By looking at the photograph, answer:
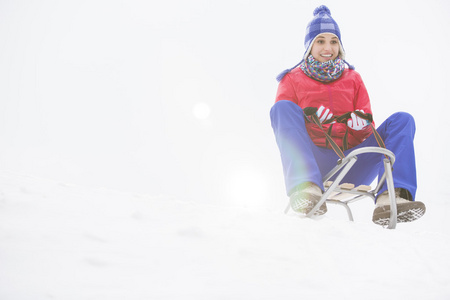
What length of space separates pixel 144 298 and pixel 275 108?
1597 mm

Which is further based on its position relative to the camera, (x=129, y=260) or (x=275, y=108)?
(x=275, y=108)

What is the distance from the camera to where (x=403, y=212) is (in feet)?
5.79

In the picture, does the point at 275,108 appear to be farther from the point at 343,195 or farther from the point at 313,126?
the point at 343,195

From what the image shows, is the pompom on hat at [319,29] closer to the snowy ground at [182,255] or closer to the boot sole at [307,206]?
the boot sole at [307,206]

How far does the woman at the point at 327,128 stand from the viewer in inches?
70.9

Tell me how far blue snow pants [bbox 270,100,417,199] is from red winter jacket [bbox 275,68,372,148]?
6.3 inches

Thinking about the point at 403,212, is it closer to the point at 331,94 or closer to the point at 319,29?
the point at 331,94

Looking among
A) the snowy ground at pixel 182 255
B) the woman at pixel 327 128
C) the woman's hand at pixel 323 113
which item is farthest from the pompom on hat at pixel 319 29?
the snowy ground at pixel 182 255

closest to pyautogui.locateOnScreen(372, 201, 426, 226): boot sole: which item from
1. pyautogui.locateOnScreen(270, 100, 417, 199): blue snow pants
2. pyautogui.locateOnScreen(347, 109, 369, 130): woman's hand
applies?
pyautogui.locateOnScreen(270, 100, 417, 199): blue snow pants

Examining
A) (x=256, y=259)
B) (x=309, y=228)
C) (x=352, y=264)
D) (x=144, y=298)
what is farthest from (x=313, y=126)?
(x=144, y=298)

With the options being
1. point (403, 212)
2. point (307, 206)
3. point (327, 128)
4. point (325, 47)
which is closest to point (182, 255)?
point (307, 206)

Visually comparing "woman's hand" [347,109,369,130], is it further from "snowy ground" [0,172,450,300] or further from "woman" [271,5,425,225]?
"snowy ground" [0,172,450,300]

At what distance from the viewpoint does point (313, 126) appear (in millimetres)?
2189

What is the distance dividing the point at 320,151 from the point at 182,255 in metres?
1.54
